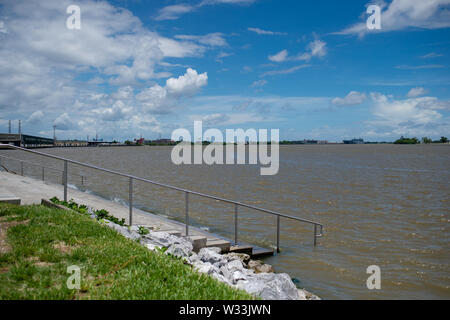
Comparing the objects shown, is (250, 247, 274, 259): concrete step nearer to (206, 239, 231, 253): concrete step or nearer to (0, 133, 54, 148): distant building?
(206, 239, 231, 253): concrete step

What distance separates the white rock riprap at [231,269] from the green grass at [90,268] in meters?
0.72

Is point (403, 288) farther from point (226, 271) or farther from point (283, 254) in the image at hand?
point (226, 271)

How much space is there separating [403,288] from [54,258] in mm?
8152

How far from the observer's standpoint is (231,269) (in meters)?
7.55

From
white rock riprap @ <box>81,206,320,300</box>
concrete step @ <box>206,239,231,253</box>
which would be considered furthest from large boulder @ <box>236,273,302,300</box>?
concrete step @ <box>206,239,231,253</box>

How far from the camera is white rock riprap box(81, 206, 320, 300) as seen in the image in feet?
19.2

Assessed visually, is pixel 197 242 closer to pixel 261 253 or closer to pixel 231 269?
pixel 231 269

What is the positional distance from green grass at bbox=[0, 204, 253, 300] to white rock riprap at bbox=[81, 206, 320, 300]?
723mm

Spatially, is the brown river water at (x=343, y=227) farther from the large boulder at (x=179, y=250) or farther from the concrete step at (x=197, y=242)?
the large boulder at (x=179, y=250)

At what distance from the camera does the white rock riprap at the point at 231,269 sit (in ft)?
19.2

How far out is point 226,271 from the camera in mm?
7113

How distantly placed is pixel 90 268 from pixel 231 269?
3.45 metres

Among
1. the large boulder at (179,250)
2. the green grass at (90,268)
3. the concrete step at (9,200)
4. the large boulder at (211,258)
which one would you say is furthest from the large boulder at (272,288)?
the concrete step at (9,200)
